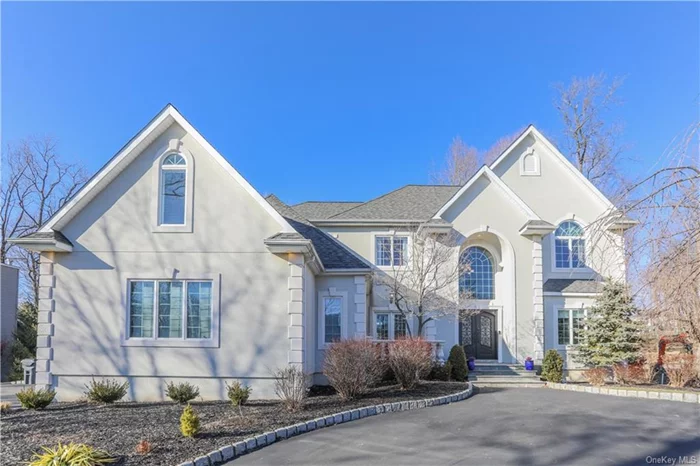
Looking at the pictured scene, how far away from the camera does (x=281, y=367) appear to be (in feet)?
39.0

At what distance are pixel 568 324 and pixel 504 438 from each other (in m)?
12.4

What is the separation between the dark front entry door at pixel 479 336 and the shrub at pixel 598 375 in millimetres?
4146

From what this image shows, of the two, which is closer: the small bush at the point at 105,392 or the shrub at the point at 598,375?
the small bush at the point at 105,392

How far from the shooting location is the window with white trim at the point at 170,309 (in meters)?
12.1

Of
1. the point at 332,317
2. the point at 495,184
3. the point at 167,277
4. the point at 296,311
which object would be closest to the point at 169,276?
the point at 167,277

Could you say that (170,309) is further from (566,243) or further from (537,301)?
(566,243)

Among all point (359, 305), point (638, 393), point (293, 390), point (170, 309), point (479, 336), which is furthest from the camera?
point (479, 336)

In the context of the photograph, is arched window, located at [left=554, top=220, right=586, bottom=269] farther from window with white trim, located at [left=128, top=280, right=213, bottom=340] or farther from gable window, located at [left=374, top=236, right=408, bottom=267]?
window with white trim, located at [left=128, top=280, right=213, bottom=340]

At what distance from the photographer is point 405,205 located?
2103cm

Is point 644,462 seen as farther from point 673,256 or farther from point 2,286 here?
point 2,286

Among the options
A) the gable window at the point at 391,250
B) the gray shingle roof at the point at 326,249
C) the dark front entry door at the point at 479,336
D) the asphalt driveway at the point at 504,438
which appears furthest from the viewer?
the gable window at the point at 391,250

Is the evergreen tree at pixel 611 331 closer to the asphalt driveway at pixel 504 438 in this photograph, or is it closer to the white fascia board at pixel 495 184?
the white fascia board at pixel 495 184

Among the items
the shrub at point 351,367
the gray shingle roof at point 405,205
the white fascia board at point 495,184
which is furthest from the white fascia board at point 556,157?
the shrub at point 351,367

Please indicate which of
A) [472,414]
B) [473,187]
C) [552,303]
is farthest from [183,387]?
[552,303]
